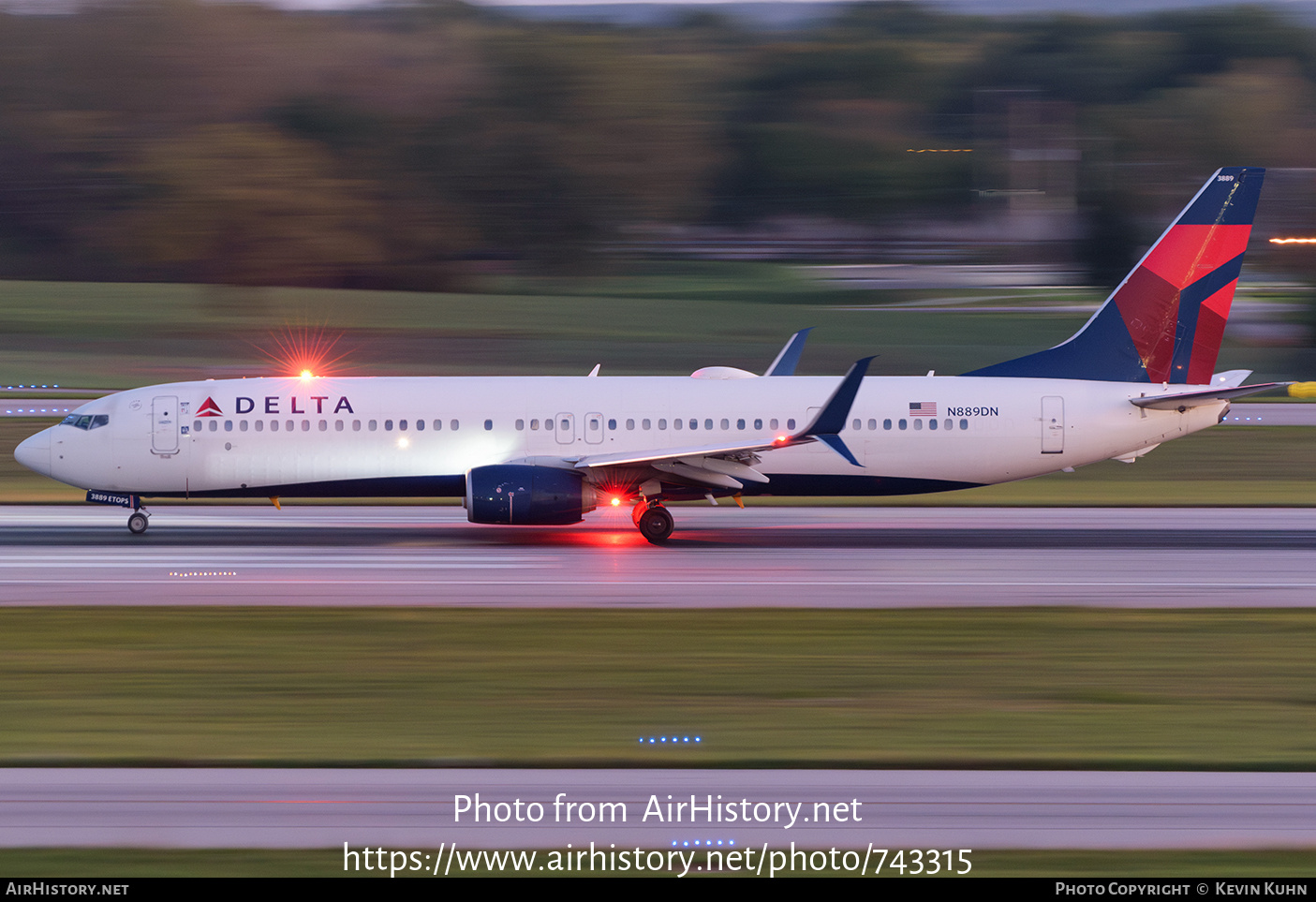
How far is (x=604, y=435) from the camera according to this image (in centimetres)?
2589

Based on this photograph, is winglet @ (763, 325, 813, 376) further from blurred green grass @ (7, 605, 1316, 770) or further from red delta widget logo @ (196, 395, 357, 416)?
blurred green grass @ (7, 605, 1316, 770)

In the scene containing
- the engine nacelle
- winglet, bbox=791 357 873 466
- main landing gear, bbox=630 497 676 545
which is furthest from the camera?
main landing gear, bbox=630 497 676 545

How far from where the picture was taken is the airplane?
2553 centimetres

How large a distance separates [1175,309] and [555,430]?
12745mm

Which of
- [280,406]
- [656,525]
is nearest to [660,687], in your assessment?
[656,525]

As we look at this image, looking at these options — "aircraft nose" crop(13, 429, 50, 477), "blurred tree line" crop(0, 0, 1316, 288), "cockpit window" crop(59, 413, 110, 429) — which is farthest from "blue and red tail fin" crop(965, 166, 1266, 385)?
"blurred tree line" crop(0, 0, 1316, 288)

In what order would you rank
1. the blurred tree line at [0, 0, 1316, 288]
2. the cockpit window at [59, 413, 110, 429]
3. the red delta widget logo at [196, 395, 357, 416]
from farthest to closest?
the blurred tree line at [0, 0, 1316, 288]
the cockpit window at [59, 413, 110, 429]
the red delta widget logo at [196, 395, 357, 416]

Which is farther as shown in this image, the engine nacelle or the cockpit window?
the cockpit window

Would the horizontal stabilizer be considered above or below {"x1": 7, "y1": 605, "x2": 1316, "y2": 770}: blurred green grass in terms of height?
above

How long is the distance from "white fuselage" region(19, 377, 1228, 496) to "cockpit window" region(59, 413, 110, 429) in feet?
0.39

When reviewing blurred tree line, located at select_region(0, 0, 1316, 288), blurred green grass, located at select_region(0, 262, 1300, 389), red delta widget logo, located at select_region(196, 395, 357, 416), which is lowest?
red delta widget logo, located at select_region(196, 395, 357, 416)

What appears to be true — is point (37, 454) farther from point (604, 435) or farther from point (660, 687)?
point (660, 687)

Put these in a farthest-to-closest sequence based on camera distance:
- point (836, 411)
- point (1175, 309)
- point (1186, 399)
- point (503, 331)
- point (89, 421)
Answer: point (503, 331), point (1175, 309), point (1186, 399), point (89, 421), point (836, 411)

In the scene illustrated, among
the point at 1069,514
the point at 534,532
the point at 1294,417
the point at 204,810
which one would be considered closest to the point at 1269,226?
the point at 1294,417
